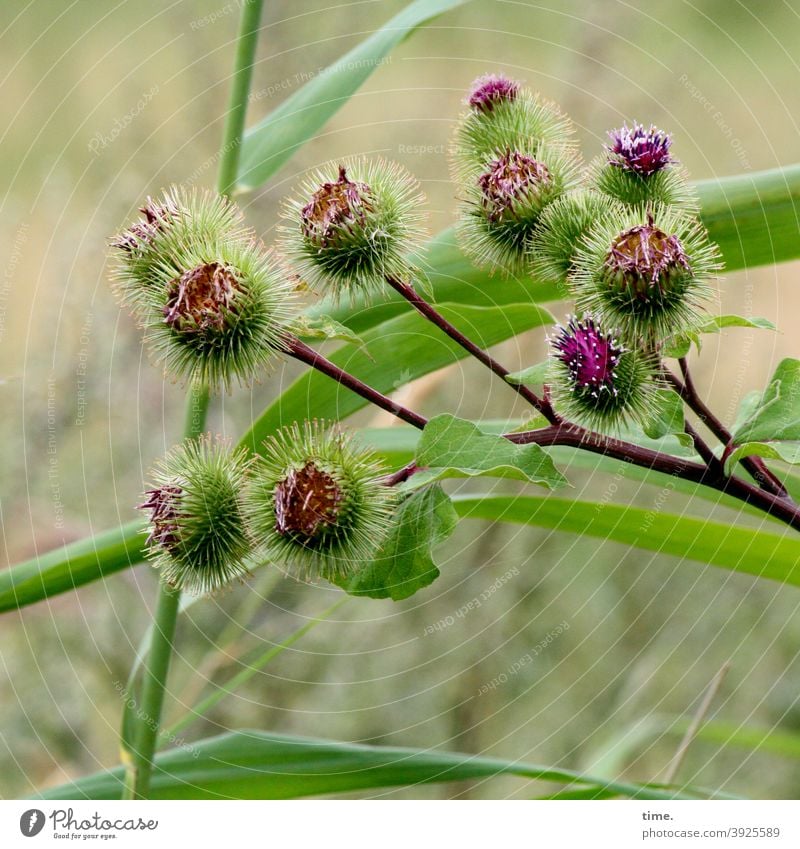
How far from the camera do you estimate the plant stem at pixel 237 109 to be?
1188 millimetres

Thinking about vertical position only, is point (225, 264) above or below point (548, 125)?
below

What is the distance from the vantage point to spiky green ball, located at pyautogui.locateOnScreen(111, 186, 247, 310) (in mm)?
772

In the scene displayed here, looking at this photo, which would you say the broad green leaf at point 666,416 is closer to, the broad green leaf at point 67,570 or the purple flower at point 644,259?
the purple flower at point 644,259

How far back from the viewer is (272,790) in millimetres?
1197

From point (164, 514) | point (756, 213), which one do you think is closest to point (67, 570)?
point (164, 514)

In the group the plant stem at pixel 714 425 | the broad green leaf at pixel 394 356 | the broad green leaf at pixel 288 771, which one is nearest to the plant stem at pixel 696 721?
the broad green leaf at pixel 288 771

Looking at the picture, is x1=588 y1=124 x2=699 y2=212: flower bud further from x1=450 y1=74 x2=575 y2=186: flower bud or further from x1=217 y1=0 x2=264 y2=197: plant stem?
x1=217 y1=0 x2=264 y2=197: plant stem

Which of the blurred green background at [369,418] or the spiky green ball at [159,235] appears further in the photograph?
the blurred green background at [369,418]

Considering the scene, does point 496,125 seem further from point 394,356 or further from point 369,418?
point 369,418

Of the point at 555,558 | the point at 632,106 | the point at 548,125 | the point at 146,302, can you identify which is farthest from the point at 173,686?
the point at 632,106

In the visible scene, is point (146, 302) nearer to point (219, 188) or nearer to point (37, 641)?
point (219, 188)

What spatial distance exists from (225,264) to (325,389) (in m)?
0.36

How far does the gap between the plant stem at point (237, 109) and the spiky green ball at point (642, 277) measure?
0.60 metres
